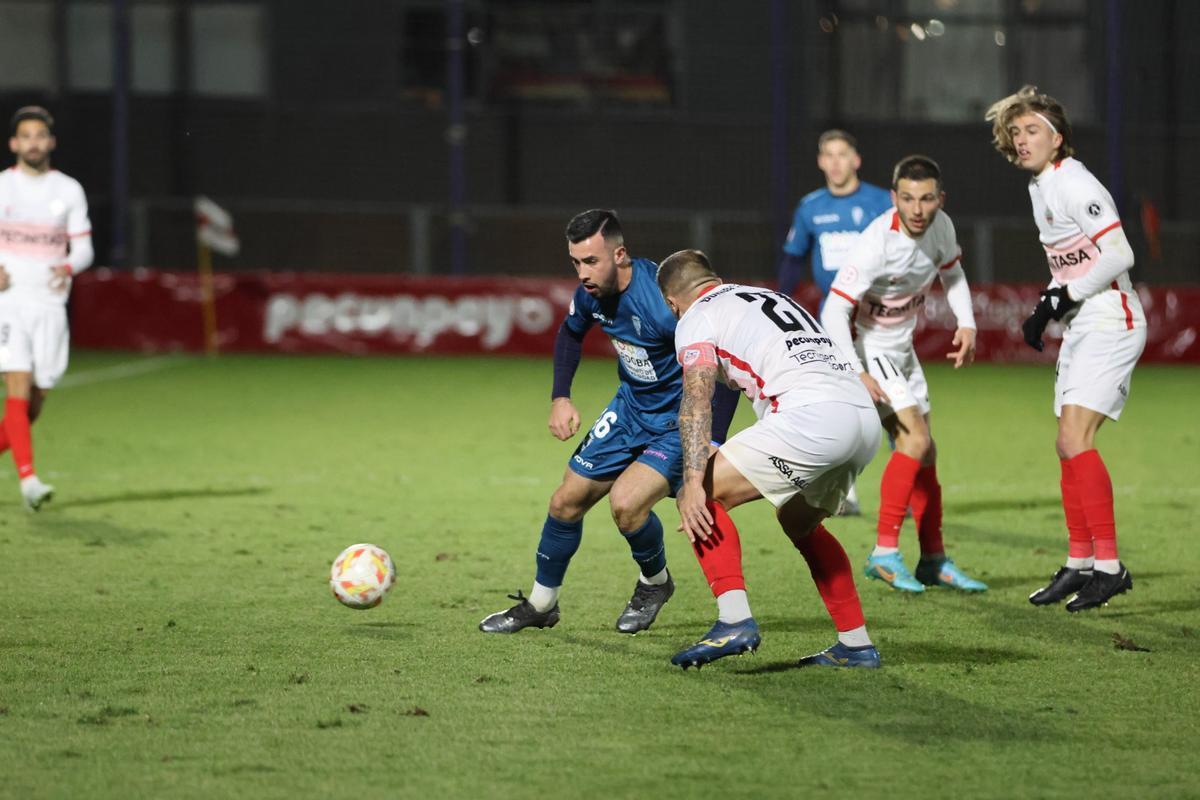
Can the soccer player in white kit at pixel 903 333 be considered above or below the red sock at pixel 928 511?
above

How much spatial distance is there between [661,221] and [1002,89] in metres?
6.58

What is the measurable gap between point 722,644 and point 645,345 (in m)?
1.21

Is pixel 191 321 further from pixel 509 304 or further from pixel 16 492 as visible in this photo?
pixel 16 492

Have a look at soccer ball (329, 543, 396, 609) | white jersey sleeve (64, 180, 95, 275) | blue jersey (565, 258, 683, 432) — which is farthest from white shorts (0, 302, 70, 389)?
blue jersey (565, 258, 683, 432)

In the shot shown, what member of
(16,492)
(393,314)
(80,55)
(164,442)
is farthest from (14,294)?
(80,55)

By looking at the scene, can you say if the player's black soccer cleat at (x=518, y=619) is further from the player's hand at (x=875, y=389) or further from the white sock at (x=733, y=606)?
the player's hand at (x=875, y=389)

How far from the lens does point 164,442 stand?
41.4 feet

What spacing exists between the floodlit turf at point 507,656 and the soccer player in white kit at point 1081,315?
31cm

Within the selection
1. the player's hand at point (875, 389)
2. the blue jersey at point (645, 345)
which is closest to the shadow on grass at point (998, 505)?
the player's hand at point (875, 389)

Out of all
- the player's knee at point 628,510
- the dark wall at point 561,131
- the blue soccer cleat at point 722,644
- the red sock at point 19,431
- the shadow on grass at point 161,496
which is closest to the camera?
the blue soccer cleat at point 722,644

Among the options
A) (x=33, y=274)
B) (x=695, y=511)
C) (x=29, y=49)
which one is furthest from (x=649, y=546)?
(x=29, y=49)

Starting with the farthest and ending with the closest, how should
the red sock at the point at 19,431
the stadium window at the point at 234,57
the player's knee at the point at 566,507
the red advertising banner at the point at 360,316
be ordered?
the stadium window at the point at 234,57 < the red advertising banner at the point at 360,316 < the red sock at the point at 19,431 < the player's knee at the point at 566,507

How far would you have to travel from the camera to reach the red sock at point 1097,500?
23.0 ft

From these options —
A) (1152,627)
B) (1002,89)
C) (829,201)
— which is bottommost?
(1152,627)
